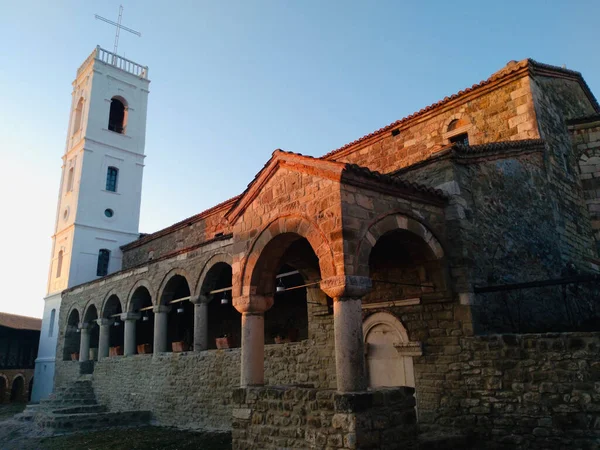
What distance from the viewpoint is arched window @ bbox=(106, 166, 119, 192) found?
2322 centimetres

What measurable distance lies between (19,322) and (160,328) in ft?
52.9

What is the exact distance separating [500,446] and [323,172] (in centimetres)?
442

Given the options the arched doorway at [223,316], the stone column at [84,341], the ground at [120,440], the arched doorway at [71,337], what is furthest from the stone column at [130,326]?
the arched doorway at [71,337]

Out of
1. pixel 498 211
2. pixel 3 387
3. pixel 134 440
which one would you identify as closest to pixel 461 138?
pixel 498 211

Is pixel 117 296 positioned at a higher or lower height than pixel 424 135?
lower

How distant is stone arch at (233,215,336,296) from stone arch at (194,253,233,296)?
4048 mm

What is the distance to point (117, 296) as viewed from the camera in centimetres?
1659

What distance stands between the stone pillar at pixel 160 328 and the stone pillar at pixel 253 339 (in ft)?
22.9

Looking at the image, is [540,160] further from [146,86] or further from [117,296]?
[146,86]

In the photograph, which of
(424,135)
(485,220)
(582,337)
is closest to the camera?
(582,337)

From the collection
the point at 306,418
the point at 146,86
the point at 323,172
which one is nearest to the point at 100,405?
the point at 306,418

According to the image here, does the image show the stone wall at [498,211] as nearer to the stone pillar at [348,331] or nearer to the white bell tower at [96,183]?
the stone pillar at [348,331]

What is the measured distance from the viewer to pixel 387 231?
21.5 ft

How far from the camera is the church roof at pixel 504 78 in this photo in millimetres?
10430
